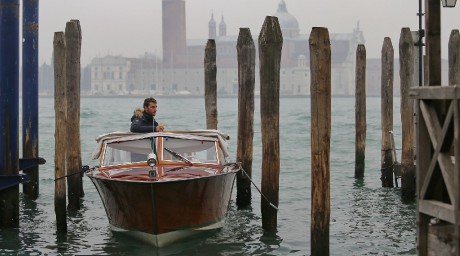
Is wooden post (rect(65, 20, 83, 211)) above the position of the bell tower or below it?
below

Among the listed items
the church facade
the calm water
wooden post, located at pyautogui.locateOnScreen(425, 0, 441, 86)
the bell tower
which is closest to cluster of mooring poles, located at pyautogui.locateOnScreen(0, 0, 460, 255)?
wooden post, located at pyautogui.locateOnScreen(425, 0, 441, 86)

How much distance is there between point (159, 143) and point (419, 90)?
510 cm

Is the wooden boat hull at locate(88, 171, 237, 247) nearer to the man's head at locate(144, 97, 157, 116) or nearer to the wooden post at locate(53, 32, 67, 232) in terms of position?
the wooden post at locate(53, 32, 67, 232)

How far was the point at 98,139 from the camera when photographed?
1198 centimetres

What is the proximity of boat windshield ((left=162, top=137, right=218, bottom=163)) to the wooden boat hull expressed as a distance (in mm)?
607

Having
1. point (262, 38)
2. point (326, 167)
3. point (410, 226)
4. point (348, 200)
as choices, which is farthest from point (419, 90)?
point (348, 200)

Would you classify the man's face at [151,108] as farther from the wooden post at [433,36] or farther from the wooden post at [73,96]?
the wooden post at [433,36]

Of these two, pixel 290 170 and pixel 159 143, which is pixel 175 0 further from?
pixel 159 143

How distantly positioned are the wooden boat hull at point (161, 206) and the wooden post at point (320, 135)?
1.93m

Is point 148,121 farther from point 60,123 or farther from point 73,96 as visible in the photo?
point 73,96

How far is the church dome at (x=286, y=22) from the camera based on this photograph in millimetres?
176250

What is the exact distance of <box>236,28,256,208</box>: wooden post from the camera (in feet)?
42.9

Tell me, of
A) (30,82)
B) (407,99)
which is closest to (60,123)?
(30,82)

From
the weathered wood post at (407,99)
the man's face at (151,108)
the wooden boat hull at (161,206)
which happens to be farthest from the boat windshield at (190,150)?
the weathered wood post at (407,99)
